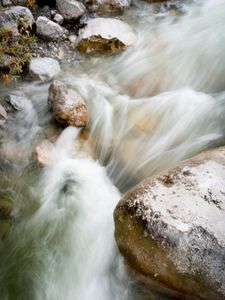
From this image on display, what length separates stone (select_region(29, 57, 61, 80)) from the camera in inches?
248

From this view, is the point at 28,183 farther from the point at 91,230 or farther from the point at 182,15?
the point at 182,15

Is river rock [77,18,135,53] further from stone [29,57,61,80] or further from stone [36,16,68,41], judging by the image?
stone [29,57,61,80]

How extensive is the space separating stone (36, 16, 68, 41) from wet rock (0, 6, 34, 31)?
0.17m

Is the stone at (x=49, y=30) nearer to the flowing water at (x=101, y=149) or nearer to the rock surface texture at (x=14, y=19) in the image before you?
the rock surface texture at (x=14, y=19)

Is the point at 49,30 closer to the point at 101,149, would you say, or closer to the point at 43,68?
the point at 43,68

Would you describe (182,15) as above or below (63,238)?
above

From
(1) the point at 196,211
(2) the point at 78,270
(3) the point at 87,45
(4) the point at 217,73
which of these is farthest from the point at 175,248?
(3) the point at 87,45

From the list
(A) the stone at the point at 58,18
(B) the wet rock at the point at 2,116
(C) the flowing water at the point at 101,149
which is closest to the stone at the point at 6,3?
(A) the stone at the point at 58,18

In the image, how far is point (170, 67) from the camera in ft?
21.2

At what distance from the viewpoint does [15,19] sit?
674cm

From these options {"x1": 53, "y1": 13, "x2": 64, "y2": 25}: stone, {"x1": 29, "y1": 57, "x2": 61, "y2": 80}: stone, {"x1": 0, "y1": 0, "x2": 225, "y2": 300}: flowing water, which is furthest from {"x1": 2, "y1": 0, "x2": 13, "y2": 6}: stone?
{"x1": 0, "y1": 0, "x2": 225, "y2": 300}: flowing water

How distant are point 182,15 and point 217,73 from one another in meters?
2.25

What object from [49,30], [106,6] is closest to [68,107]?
[49,30]

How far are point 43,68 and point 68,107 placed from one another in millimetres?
1409
